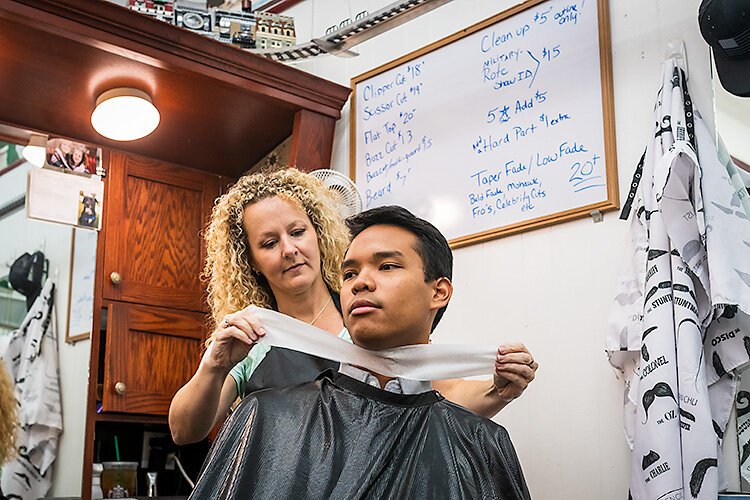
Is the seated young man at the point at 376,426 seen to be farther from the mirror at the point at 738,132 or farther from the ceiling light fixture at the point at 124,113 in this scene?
the ceiling light fixture at the point at 124,113

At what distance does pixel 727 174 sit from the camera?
2025 millimetres

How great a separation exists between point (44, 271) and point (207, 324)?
0.59 m

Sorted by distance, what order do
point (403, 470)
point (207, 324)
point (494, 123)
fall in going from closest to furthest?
point (403, 470), point (494, 123), point (207, 324)

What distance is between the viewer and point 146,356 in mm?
3057

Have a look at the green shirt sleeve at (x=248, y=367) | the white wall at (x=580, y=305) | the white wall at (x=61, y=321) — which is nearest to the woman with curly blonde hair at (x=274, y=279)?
the green shirt sleeve at (x=248, y=367)

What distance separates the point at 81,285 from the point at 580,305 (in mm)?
1649

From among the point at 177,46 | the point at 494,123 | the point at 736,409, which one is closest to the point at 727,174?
the point at 736,409

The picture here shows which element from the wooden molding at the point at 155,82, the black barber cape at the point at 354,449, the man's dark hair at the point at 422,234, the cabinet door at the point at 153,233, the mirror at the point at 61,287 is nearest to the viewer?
the black barber cape at the point at 354,449

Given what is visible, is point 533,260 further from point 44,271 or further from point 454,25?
point 44,271

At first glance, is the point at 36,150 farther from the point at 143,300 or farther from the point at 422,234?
the point at 422,234

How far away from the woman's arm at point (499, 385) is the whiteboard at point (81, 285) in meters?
1.41

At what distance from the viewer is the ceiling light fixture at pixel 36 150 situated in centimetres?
303

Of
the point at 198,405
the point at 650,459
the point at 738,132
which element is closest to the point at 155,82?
the point at 198,405

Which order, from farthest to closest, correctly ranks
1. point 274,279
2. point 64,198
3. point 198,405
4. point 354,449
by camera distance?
1. point 64,198
2. point 274,279
3. point 198,405
4. point 354,449
